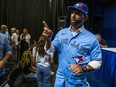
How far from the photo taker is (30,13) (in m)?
16.7

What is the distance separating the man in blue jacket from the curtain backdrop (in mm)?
12890

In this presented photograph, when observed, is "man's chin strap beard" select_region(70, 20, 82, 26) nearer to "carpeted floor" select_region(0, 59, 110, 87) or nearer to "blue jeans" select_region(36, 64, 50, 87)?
"carpeted floor" select_region(0, 59, 110, 87)

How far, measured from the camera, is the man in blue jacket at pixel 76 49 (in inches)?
120

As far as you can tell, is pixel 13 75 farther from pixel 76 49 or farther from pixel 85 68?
pixel 85 68

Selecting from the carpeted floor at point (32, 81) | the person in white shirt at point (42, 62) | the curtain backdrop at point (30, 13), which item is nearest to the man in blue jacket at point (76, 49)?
the carpeted floor at point (32, 81)

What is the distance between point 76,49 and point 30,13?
13.9 m

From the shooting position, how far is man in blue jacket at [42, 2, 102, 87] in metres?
3.05

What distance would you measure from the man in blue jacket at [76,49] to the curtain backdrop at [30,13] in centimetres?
1289

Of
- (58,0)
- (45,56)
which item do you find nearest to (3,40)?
(45,56)

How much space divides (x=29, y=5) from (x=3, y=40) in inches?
503

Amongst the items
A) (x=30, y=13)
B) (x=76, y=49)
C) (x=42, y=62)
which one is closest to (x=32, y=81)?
(x=42, y=62)

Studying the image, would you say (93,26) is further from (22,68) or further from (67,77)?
(67,77)

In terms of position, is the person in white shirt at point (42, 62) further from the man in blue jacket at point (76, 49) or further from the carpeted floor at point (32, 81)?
the man in blue jacket at point (76, 49)

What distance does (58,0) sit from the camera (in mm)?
15938
